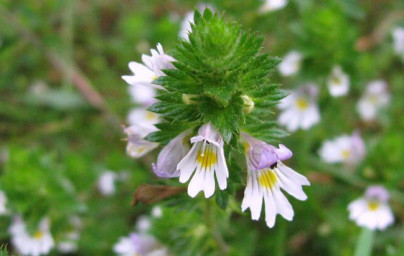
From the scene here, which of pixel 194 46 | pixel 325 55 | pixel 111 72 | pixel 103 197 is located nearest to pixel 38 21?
pixel 111 72

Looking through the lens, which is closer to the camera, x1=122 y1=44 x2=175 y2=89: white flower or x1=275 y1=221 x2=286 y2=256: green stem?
x1=122 y1=44 x2=175 y2=89: white flower

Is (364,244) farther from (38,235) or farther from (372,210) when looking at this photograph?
(38,235)

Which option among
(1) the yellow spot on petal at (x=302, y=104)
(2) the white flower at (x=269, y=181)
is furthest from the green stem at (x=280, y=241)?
(2) the white flower at (x=269, y=181)

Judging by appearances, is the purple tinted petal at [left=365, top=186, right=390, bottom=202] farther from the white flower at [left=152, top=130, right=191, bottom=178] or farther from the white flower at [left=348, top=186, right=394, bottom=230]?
the white flower at [left=152, top=130, right=191, bottom=178]

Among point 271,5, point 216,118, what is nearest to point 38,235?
point 216,118

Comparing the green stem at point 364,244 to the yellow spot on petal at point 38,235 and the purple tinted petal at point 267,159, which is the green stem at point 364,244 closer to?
the purple tinted petal at point 267,159

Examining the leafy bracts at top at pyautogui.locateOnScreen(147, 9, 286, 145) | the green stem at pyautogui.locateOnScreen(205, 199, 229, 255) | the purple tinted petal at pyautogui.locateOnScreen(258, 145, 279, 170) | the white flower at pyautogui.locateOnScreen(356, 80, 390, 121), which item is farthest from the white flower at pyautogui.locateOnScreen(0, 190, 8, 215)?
the white flower at pyautogui.locateOnScreen(356, 80, 390, 121)

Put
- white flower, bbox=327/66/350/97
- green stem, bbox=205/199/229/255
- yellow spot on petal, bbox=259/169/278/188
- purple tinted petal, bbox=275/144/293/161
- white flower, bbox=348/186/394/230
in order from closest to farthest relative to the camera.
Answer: purple tinted petal, bbox=275/144/293/161 < yellow spot on petal, bbox=259/169/278/188 < green stem, bbox=205/199/229/255 < white flower, bbox=348/186/394/230 < white flower, bbox=327/66/350/97
